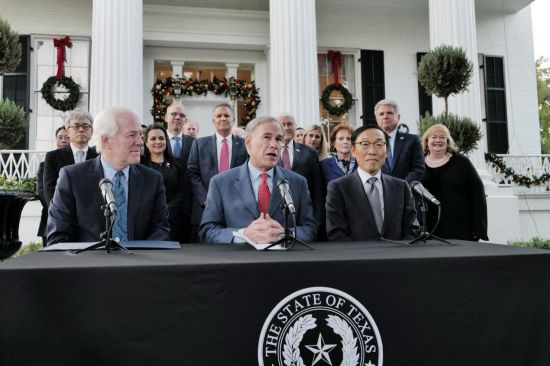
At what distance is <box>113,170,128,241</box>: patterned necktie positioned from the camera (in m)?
3.01

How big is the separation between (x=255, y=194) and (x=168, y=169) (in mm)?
1896

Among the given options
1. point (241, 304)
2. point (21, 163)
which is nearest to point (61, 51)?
point (21, 163)

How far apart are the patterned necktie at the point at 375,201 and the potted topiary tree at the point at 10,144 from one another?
3.72 metres

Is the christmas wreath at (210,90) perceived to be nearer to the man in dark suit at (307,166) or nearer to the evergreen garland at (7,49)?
the evergreen garland at (7,49)

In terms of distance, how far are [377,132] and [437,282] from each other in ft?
6.09

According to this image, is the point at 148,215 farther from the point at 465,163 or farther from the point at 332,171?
the point at 465,163

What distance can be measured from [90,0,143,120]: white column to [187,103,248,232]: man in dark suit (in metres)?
4.69

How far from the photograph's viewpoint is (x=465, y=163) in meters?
5.37

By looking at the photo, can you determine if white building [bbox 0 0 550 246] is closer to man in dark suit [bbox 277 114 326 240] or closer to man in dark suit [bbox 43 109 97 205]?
man in dark suit [bbox 43 109 97 205]

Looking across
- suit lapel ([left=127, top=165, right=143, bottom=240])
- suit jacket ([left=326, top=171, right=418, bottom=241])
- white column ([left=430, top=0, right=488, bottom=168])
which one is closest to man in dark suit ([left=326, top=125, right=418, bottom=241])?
suit jacket ([left=326, top=171, right=418, bottom=241])

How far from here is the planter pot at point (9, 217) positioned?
519 cm

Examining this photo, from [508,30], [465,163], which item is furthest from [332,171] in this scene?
[508,30]

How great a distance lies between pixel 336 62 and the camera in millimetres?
13562

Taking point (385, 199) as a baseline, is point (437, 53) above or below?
above
